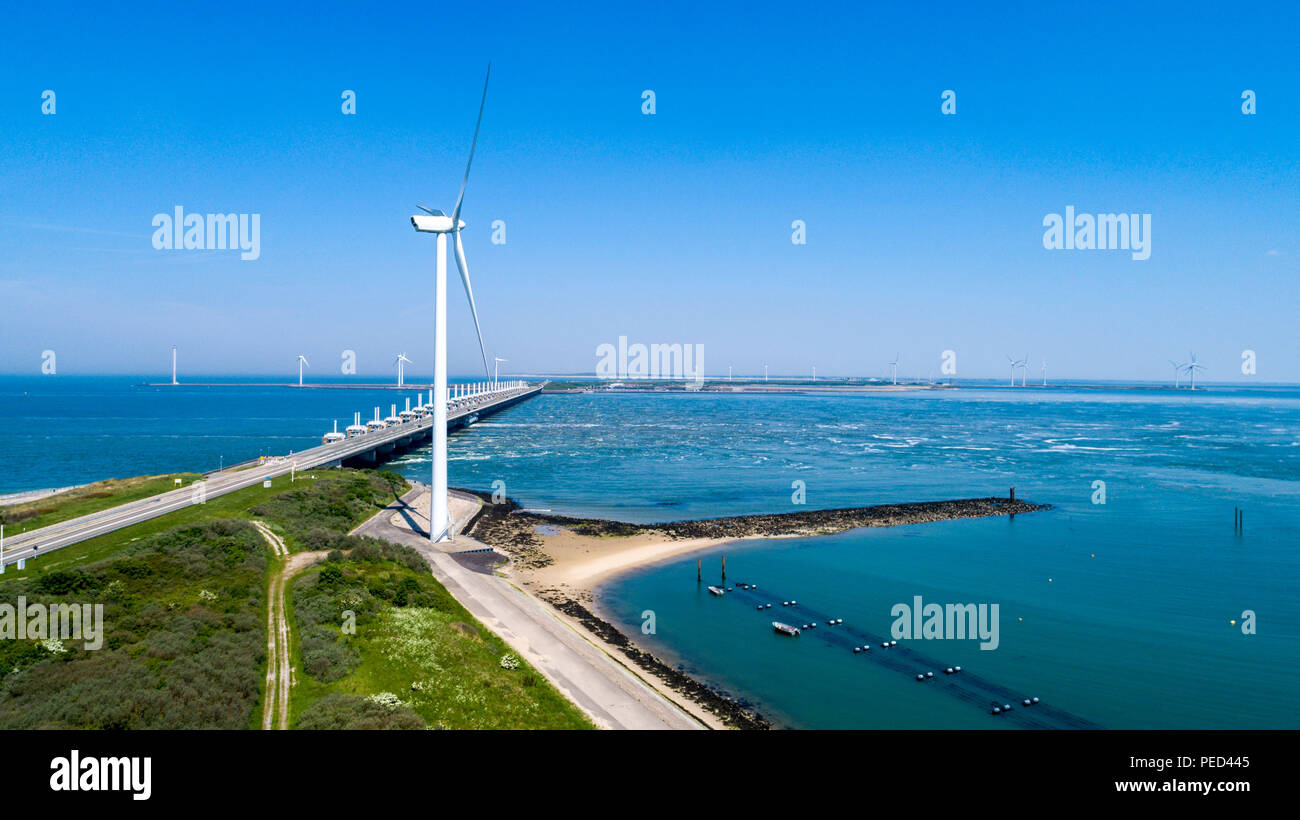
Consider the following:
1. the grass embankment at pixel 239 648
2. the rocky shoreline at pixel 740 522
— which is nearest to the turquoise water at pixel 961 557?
the rocky shoreline at pixel 740 522

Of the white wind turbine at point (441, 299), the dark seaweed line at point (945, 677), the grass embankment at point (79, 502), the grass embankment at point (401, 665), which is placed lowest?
the dark seaweed line at point (945, 677)

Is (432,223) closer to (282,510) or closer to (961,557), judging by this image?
(282,510)

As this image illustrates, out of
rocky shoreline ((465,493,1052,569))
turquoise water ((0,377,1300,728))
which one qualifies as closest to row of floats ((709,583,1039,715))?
turquoise water ((0,377,1300,728))

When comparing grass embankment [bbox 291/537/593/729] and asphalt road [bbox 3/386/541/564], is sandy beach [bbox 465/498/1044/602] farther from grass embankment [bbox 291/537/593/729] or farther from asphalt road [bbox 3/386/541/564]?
asphalt road [bbox 3/386/541/564]

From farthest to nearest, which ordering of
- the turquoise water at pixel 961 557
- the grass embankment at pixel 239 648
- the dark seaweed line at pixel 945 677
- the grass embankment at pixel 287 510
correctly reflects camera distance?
the grass embankment at pixel 287 510 < the turquoise water at pixel 961 557 < the dark seaweed line at pixel 945 677 < the grass embankment at pixel 239 648

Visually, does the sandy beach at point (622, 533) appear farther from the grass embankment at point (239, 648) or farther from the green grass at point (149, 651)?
the green grass at point (149, 651)

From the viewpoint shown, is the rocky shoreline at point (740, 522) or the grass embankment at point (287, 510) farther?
the rocky shoreline at point (740, 522)

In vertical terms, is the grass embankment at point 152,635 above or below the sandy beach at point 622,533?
above
